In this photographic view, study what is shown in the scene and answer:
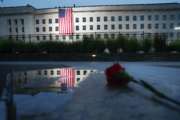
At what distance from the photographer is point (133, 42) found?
24.4 meters

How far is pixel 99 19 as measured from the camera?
93.5 meters

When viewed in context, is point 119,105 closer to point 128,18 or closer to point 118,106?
point 118,106

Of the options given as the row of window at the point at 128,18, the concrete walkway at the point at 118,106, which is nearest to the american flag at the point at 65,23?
the concrete walkway at the point at 118,106

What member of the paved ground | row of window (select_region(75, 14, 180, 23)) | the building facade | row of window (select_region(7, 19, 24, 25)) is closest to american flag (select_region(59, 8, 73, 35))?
the paved ground

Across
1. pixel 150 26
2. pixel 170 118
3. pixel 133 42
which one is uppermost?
pixel 150 26

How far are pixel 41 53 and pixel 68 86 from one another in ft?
48.4

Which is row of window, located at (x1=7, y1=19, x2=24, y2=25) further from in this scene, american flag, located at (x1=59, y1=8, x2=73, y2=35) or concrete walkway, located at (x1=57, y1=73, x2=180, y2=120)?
concrete walkway, located at (x1=57, y1=73, x2=180, y2=120)

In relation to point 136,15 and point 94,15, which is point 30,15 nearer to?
point 94,15

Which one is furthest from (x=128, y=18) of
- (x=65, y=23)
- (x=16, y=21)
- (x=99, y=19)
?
(x=65, y=23)

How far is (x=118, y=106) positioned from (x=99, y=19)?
88115 mm

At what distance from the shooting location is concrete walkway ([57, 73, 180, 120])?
5363mm

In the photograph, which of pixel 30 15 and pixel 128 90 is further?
pixel 30 15

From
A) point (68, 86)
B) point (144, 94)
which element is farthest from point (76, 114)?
point (68, 86)

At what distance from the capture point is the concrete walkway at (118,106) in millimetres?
5363
